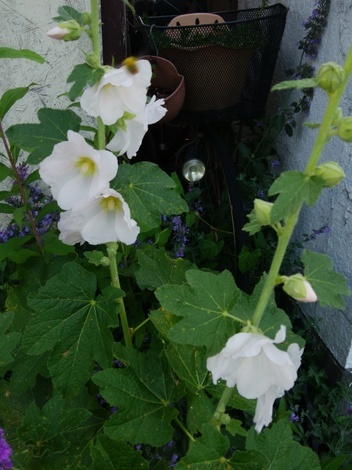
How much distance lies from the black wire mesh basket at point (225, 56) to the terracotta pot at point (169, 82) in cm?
5

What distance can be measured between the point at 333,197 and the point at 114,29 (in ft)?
3.69

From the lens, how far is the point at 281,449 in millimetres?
1296

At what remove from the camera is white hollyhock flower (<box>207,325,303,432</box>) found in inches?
37.1

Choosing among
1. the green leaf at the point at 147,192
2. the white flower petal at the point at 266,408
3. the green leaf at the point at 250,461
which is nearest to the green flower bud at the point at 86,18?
the green leaf at the point at 147,192

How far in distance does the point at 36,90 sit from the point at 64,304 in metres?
1.31

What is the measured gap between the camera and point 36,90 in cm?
242

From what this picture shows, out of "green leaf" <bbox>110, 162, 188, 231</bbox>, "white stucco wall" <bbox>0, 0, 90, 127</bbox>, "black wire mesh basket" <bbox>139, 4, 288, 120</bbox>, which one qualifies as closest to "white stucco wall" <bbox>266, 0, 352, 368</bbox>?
"black wire mesh basket" <bbox>139, 4, 288, 120</bbox>

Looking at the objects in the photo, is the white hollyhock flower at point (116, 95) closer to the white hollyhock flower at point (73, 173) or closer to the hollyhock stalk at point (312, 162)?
the white hollyhock flower at point (73, 173)

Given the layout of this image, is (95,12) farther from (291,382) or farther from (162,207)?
(291,382)

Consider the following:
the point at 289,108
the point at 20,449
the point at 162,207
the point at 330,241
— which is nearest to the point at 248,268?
the point at 330,241

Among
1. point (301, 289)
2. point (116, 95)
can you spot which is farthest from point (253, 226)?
point (116, 95)

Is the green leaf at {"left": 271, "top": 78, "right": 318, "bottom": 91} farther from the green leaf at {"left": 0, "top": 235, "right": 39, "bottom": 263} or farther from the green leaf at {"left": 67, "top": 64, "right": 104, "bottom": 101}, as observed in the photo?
the green leaf at {"left": 0, "top": 235, "right": 39, "bottom": 263}

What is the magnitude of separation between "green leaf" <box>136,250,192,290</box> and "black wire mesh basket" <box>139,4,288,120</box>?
0.87m

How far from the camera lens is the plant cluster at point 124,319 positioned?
100cm
